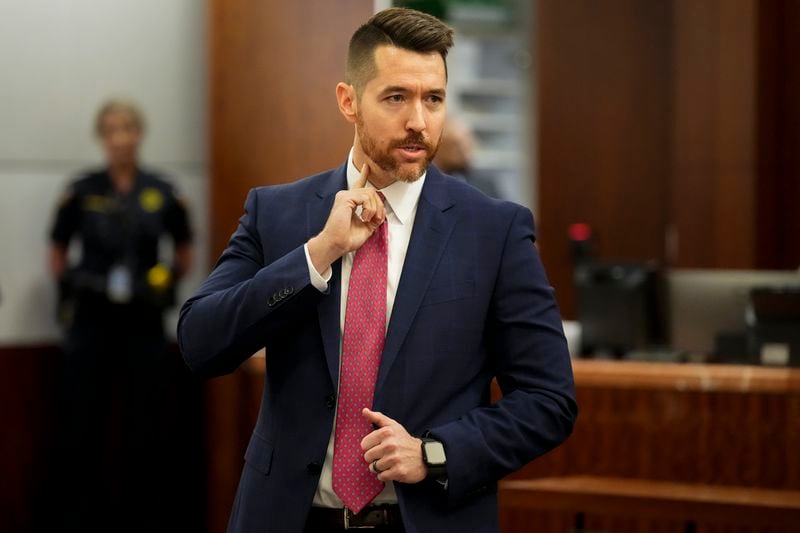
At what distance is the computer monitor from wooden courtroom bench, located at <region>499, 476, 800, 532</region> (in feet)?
2.98

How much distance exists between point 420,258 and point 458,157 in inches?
131

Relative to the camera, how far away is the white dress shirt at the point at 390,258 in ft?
5.99

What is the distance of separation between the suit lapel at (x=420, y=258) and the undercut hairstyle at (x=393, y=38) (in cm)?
19

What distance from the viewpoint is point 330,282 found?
185 centimetres

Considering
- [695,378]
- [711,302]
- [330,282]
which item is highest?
[330,282]

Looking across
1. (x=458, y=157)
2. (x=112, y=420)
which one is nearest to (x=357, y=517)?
(x=458, y=157)

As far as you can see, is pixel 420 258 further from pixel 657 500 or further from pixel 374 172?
pixel 657 500

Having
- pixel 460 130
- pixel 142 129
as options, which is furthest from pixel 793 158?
pixel 142 129

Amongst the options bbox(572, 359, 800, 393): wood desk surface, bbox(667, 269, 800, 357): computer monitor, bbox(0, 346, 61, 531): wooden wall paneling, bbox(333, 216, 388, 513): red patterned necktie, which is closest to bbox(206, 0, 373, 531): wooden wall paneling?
bbox(0, 346, 61, 531): wooden wall paneling

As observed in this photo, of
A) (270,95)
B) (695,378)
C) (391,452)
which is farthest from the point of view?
(270,95)

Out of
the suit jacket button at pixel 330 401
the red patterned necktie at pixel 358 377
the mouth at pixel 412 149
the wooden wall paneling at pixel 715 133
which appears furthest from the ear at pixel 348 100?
the wooden wall paneling at pixel 715 133

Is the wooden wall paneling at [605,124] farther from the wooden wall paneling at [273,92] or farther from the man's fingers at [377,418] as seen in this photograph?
the man's fingers at [377,418]

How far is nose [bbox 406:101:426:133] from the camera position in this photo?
1.79 meters

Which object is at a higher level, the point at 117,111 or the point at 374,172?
the point at 117,111
